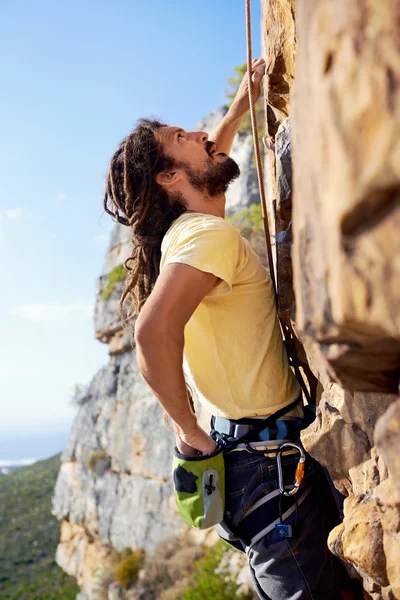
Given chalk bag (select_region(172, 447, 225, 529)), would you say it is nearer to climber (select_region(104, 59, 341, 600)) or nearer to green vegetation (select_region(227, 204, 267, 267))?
climber (select_region(104, 59, 341, 600))

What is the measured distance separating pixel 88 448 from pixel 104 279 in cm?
559

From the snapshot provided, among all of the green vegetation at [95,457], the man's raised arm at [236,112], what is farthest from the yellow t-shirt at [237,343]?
the green vegetation at [95,457]

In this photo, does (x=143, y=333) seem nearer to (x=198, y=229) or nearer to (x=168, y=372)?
(x=168, y=372)

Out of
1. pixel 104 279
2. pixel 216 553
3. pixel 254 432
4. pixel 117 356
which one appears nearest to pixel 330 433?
pixel 254 432

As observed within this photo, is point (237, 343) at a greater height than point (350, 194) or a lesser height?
lesser

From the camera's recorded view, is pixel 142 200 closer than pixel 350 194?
No

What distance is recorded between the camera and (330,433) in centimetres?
176

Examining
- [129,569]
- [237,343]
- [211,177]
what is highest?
[211,177]

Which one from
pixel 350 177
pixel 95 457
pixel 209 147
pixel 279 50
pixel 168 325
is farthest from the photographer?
pixel 95 457

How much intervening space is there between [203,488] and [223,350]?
545 millimetres

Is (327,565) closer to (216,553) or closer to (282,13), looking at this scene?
(282,13)

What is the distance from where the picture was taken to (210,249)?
1.77 meters

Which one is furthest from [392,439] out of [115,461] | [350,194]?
[115,461]

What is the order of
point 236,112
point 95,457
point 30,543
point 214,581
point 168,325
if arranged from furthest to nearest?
1. point 30,543
2. point 95,457
3. point 214,581
4. point 236,112
5. point 168,325
